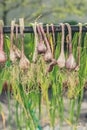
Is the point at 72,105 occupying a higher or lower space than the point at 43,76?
lower

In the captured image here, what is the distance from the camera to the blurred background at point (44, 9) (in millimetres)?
10484

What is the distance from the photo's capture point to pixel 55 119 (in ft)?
6.36

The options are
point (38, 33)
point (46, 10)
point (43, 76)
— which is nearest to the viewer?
point (38, 33)

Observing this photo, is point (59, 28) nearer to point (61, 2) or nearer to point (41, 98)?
point (41, 98)

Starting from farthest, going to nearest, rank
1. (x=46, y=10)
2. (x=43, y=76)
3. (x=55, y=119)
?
(x=46, y=10), (x=55, y=119), (x=43, y=76)

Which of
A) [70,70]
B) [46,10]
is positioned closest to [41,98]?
[70,70]

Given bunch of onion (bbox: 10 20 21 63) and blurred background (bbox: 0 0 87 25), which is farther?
blurred background (bbox: 0 0 87 25)

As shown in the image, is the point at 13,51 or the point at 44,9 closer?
the point at 13,51

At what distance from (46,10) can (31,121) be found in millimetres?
9505

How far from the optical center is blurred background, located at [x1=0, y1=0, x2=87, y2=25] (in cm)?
1048

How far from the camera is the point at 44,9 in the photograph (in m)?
11.1

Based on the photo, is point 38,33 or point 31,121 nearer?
point 38,33

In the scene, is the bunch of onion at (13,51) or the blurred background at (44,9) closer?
the bunch of onion at (13,51)

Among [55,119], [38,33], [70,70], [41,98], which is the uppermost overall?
[38,33]
